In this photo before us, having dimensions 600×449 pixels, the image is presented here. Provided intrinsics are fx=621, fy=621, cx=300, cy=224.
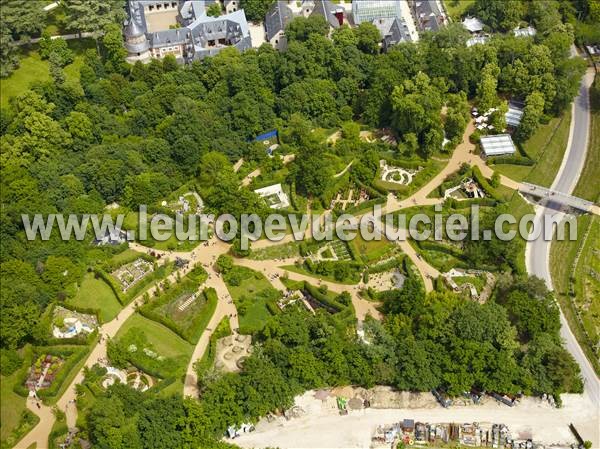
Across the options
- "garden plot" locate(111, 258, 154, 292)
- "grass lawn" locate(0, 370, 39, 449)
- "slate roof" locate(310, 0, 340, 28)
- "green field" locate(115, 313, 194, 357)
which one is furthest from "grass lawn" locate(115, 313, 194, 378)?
"slate roof" locate(310, 0, 340, 28)

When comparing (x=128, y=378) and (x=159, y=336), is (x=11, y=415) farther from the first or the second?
(x=159, y=336)

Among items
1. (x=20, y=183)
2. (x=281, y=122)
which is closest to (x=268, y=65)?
(x=281, y=122)

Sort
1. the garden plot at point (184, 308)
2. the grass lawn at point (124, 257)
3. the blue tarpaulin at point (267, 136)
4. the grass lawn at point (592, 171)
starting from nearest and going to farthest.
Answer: the garden plot at point (184, 308)
the grass lawn at point (124, 257)
the grass lawn at point (592, 171)
the blue tarpaulin at point (267, 136)

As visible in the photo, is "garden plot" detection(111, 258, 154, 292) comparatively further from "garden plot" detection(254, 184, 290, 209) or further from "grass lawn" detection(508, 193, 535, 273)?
"grass lawn" detection(508, 193, 535, 273)

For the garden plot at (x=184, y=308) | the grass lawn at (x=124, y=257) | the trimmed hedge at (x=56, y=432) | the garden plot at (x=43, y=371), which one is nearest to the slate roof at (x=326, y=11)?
the grass lawn at (x=124, y=257)

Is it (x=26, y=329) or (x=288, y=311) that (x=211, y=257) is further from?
(x=26, y=329)

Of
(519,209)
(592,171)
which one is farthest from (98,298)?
(592,171)

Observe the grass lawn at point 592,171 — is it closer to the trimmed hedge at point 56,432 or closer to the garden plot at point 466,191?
the garden plot at point 466,191
